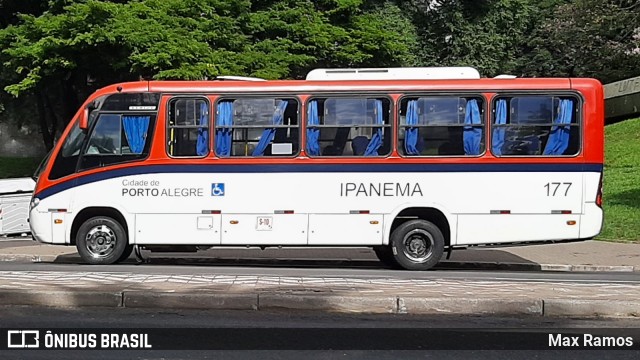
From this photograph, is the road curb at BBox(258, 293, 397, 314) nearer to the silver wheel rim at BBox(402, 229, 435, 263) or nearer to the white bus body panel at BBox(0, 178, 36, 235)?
the silver wheel rim at BBox(402, 229, 435, 263)

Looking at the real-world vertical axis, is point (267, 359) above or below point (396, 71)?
below

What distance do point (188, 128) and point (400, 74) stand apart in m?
3.73

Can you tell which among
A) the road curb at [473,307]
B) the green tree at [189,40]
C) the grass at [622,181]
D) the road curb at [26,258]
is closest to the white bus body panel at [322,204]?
the road curb at [26,258]

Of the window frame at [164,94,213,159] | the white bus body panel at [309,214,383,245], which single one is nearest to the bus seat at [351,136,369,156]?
the white bus body panel at [309,214,383,245]

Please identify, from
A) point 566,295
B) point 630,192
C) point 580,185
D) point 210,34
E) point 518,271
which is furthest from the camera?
point 210,34

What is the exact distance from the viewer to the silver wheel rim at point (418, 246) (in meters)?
13.6

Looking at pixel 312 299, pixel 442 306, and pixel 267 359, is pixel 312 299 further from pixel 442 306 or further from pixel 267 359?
pixel 267 359

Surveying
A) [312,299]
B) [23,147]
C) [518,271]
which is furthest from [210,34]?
[23,147]

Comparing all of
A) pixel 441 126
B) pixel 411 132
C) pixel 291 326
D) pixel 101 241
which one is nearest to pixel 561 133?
pixel 441 126

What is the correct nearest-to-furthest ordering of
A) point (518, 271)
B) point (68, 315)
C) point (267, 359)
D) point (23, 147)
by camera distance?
1. point (267, 359)
2. point (68, 315)
3. point (518, 271)
4. point (23, 147)

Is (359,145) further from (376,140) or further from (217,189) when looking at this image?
(217,189)

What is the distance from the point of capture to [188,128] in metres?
13.9

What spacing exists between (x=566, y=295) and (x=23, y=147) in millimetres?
60673

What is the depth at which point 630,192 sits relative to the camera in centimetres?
2372
